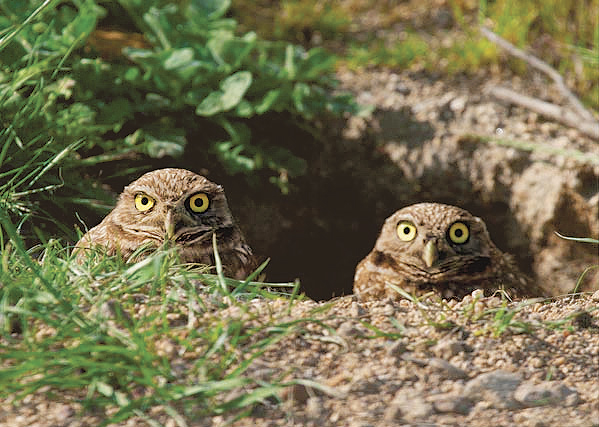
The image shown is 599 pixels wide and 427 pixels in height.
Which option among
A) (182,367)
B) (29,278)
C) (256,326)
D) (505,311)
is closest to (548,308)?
(505,311)

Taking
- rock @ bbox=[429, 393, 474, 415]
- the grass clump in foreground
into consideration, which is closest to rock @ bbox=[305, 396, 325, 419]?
the grass clump in foreground

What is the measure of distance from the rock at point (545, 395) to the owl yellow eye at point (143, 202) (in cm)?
205

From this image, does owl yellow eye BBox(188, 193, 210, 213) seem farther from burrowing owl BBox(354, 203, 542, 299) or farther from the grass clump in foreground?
the grass clump in foreground

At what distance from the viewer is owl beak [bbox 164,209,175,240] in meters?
3.99

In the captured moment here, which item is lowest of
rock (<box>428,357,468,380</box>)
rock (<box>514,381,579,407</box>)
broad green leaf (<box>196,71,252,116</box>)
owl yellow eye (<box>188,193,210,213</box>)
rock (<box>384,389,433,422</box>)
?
rock (<box>514,381,579,407</box>)

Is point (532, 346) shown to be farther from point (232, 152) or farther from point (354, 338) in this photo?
point (232, 152)

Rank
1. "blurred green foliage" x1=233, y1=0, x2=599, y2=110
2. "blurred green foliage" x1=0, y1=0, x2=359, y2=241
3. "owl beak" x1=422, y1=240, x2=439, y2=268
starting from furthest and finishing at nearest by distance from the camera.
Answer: "blurred green foliage" x1=233, y1=0, x2=599, y2=110, "blurred green foliage" x1=0, y1=0, x2=359, y2=241, "owl beak" x1=422, y1=240, x2=439, y2=268

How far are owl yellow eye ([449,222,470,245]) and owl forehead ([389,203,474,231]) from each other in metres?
0.03

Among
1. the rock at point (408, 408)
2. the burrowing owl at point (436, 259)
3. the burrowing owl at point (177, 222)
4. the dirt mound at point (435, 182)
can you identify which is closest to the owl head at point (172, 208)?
the burrowing owl at point (177, 222)

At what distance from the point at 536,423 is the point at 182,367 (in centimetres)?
103

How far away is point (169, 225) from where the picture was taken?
4.00 meters

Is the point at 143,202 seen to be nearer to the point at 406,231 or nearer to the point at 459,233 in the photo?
the point at 406,231

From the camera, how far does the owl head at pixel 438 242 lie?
14.8 ft

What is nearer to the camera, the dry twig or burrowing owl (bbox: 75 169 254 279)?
burrowing owl (bbox: 75 169 254 279)
